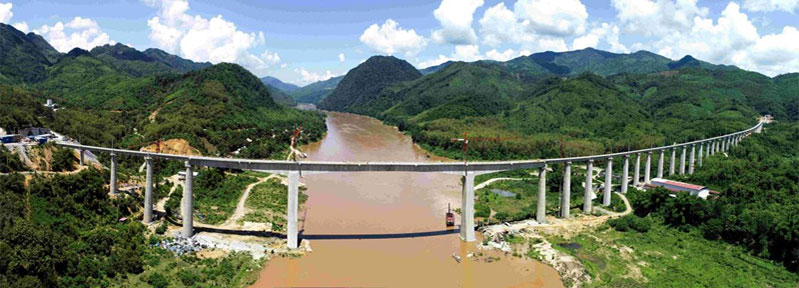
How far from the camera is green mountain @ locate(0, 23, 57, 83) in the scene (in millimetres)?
130200

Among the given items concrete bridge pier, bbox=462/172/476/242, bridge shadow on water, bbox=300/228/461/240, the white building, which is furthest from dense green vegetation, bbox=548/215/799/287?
the white building

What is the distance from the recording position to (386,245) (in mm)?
44188

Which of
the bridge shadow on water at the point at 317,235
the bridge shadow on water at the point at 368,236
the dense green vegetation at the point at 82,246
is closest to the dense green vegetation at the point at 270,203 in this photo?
the bridge shadow on water at the point at 317,235

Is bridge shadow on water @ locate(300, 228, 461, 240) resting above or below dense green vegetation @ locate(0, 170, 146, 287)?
below

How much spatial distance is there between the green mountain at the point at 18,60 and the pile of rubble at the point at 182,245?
109451 mm

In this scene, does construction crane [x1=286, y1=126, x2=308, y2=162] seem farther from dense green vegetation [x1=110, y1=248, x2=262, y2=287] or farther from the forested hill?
dense green vegetation [x1=110, y1=248, x2=262, y2=287]

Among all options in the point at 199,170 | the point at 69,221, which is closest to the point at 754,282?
the point at 69,221

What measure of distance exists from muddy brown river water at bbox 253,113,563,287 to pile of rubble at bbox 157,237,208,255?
6662mm

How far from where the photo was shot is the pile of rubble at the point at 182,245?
39.9 metres

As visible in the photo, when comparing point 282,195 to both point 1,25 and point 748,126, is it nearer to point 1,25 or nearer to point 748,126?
point 748,126

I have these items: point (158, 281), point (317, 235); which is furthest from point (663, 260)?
point (158, 281)

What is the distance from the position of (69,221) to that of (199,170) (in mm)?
25893

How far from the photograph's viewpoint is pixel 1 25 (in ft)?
526

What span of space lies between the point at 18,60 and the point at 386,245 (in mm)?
149627
